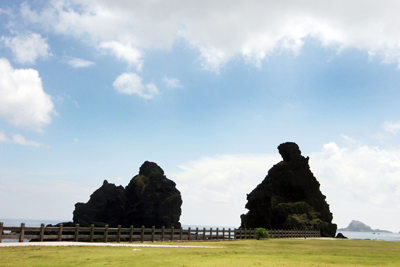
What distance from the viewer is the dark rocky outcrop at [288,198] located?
81.3m

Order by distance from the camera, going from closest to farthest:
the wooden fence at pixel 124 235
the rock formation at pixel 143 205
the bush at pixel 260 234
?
the wooden fence at pixel 124 235 < the bush at pixel 260 234 < the rock formation at pixel 143 205

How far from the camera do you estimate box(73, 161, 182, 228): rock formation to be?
131125 mm

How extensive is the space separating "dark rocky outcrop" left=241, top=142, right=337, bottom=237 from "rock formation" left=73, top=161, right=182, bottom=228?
45.4 metres

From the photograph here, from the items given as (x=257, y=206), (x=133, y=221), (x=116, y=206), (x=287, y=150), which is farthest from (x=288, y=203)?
(x=116, y=206)

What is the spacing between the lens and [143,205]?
13238 cm

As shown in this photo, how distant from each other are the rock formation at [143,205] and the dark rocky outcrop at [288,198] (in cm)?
4535

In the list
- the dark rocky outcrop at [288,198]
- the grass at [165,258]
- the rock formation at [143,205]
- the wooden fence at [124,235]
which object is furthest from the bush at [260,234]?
the rock formation at [143,205]

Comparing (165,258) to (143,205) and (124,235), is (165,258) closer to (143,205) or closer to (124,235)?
(124,235)

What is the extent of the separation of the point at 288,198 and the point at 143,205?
63.2m

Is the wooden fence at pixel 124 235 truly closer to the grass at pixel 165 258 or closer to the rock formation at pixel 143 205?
the grass at pixel 165 258

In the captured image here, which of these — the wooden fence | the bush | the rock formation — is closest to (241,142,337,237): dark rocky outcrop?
the wooden fence

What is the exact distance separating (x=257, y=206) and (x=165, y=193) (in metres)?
54.6

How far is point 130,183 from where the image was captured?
14225 centimetres

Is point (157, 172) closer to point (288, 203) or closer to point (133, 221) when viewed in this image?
point (133, 221)
